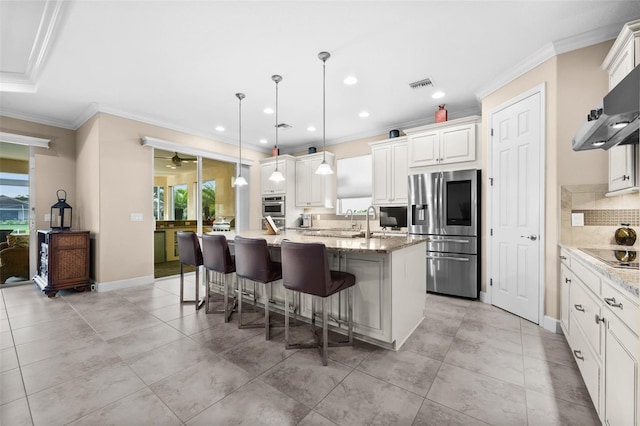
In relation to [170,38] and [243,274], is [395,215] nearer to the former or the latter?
[243,274]

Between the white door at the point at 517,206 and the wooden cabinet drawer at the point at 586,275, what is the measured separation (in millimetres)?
837

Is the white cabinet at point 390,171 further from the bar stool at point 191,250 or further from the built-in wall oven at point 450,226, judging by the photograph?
the bar stool at point 191,250

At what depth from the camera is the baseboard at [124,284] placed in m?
4.12

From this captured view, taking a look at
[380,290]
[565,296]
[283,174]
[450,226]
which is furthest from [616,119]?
[283,174]

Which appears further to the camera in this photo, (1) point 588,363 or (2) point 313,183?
(2) point 313,183

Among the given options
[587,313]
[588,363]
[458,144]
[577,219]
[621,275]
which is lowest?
[588,363]

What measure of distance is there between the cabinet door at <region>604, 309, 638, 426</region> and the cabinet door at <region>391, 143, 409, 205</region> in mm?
3323

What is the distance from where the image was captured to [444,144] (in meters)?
3.99

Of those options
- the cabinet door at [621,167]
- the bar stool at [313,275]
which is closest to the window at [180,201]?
the bar stool at [313,275]

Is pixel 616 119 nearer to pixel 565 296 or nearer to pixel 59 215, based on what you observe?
pixel 565 296

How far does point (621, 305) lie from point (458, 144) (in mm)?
3074

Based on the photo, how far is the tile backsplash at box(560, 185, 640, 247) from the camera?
2361 millimetres

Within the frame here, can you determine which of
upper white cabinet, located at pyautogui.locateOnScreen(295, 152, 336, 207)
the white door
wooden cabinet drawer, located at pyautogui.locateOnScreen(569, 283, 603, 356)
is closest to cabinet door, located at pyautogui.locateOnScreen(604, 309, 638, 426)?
wooden cabinet drawer, located at pyautogui.locateOnScreen(569, 283, 603, 356)

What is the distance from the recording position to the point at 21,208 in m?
4.46
